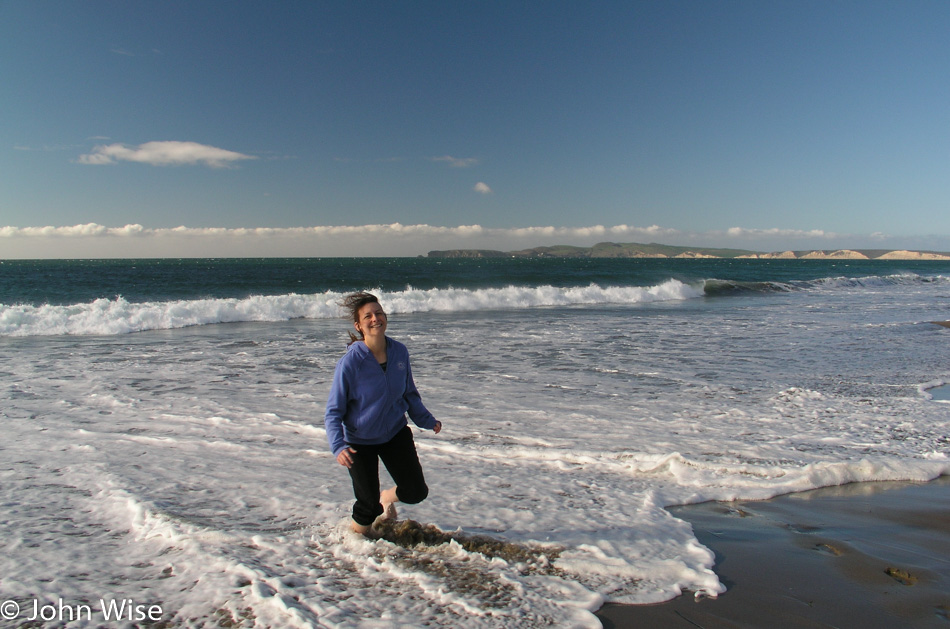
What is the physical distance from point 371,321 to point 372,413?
528 millimetres

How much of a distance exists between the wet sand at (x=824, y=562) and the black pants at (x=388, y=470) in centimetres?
127

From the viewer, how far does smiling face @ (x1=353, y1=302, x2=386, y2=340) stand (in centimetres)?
323

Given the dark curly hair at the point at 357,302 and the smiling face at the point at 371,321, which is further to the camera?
the dark curly hair at the point at 357,302

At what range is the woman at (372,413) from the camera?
10.5ft

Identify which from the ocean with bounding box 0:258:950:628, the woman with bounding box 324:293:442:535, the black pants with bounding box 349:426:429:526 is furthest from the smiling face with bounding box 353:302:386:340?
the ocean with bounding box 0:258:950:628

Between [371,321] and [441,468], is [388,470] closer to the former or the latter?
[371,321]

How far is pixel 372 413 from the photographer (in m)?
3.22

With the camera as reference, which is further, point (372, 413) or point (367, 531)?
point (367, 531)

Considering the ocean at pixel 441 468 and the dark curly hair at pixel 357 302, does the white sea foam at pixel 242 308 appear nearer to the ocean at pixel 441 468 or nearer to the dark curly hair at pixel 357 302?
the ocean at pixel 441 468

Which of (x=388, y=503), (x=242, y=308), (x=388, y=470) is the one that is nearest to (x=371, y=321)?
(x=388, y=470)

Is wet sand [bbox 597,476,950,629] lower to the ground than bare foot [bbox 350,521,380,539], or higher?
lower

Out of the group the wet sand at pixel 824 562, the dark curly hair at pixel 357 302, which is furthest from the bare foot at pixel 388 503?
the wet sand at pixel 824 562

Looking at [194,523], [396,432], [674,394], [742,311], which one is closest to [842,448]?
[674,394]

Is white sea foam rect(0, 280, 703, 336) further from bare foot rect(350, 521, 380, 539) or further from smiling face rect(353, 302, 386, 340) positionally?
smiling face rect(353, 302, 386, 340)
